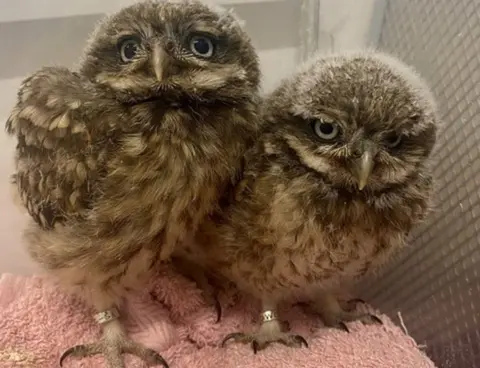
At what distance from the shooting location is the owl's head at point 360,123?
3.43ft

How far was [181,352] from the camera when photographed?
54.1 inches

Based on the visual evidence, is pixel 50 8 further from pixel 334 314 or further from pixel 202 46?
pixel 334 314

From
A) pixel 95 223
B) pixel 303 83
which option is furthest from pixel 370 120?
pixel 95 223

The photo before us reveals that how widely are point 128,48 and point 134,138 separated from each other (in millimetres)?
146

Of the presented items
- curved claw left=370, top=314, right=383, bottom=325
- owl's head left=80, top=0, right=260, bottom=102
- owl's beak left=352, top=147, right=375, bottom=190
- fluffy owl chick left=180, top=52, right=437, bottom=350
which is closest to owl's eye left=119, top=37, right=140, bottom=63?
owl's head left=80, top=0, right=260, bottom=102

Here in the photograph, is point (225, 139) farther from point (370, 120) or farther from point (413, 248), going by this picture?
point (413, 248)

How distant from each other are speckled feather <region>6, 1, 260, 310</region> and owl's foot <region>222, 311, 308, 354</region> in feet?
0.89

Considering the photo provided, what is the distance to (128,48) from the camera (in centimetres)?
109

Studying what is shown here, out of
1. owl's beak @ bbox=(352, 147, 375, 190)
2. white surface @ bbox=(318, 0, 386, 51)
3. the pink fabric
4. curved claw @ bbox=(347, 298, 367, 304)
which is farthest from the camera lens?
white surface @ bbox=(318, 0, 386, 51)

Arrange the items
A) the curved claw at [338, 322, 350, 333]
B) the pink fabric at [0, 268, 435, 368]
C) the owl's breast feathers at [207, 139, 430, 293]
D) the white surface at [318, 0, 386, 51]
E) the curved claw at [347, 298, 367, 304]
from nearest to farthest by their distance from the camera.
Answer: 1. the owl's breast feathers at [207, 139, 430, 293]
2. the pink fabric at [0, 268, 435, 368]
3. the curved claw at [338, 322, 350, 333]
4. the curved claw at [347, 298, 367, 304]
5. the white surface at [318, 0, 386, 51]

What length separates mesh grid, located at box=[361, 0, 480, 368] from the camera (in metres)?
1.38

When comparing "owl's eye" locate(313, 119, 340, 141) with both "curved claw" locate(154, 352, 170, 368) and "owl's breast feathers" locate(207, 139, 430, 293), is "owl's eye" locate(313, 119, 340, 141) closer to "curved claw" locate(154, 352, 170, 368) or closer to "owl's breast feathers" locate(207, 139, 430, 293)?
"owl's breast feathers" locate(207, 139, 430, 293)

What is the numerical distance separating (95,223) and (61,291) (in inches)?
14.2

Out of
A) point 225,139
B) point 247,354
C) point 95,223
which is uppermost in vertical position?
point 225,139
